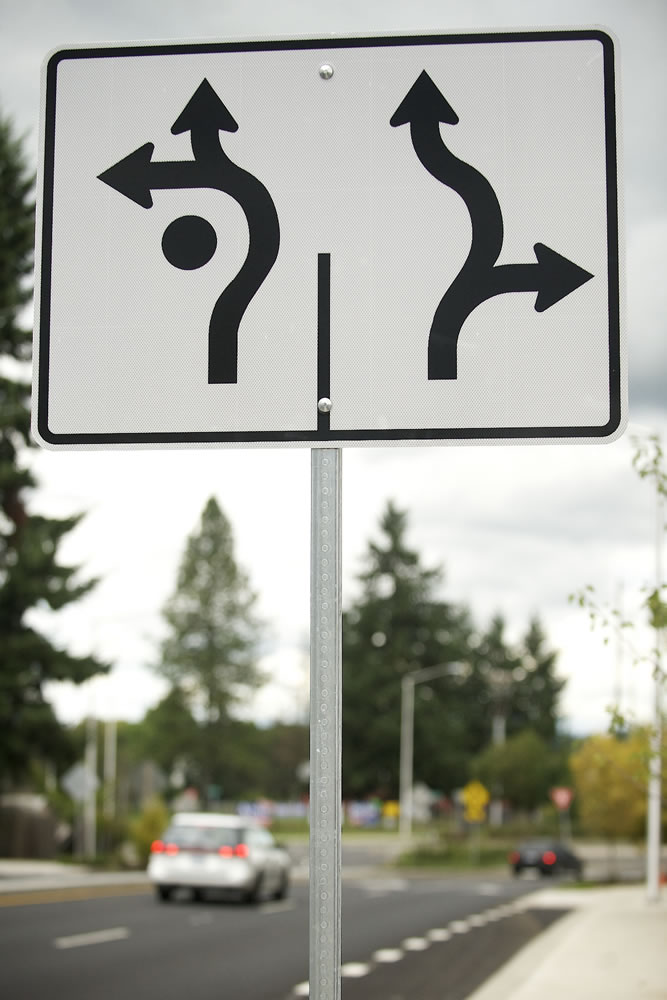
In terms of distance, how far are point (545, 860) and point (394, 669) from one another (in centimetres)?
4175

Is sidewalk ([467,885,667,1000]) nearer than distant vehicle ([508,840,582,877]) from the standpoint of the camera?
Yes

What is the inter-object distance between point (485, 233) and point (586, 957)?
1331cm

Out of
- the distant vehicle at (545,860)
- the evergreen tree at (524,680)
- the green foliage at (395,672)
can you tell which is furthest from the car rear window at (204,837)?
the evergreen tree at (524,680)

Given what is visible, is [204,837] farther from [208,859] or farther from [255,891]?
[255,891]

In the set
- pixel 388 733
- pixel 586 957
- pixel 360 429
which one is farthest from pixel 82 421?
pixel 388 733

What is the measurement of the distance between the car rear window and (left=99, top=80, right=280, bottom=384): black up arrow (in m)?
21.6

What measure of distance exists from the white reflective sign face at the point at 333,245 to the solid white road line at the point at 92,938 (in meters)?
13.8

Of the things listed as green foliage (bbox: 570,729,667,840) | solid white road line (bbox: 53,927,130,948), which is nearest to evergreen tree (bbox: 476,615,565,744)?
green foliage (bbox: 570,729,667,840)

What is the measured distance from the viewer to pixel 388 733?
3241 inches

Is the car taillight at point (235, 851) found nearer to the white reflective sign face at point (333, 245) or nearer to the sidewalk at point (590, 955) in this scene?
the sidewalk at point (590, 955)

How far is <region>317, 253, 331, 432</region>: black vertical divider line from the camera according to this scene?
2.22 metres

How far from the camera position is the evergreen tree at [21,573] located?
106 ft

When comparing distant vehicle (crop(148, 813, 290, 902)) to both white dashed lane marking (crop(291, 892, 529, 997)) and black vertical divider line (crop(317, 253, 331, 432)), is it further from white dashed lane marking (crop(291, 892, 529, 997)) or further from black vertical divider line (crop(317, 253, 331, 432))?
black vertical divider line (crop(317, 253, 331, 432))

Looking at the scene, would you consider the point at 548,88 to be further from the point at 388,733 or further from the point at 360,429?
the point at 388,733
